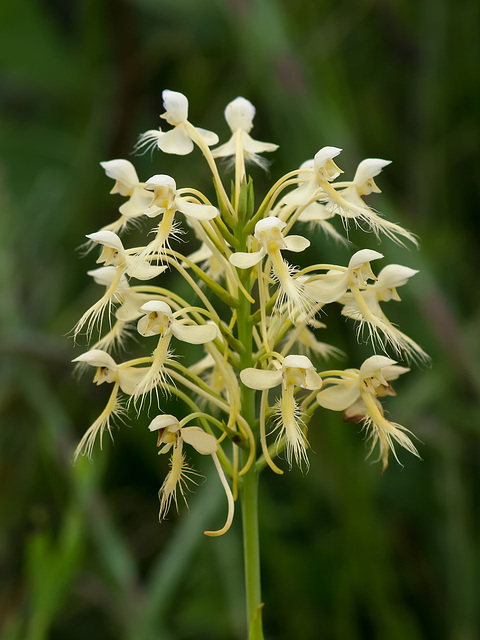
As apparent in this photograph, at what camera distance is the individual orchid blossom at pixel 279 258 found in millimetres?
811

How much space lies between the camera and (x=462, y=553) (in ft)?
6.07

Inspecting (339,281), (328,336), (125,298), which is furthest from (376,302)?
(328,336)

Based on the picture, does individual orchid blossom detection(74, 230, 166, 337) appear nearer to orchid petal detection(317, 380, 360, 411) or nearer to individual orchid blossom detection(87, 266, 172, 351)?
individual orchid blossom detection(87, 266, 172, 351)

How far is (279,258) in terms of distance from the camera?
0.85 meters

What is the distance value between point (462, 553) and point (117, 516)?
99cm

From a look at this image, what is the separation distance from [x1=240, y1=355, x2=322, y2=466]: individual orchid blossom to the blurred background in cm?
60

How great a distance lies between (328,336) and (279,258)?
1215 millimetres

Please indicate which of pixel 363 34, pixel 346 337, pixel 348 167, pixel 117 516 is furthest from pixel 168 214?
pixel 363 34

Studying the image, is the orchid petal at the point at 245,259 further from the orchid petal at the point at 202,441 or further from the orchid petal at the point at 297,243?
the orchid petal at the point at 202,441

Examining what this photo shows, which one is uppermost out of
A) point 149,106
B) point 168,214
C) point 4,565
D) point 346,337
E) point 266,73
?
point 149,106

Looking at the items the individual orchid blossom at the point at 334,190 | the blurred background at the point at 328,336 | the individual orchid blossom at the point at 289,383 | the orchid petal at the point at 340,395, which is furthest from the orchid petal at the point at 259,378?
the blurred background at the point at 328,336

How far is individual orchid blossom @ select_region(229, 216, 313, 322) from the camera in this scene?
81cm

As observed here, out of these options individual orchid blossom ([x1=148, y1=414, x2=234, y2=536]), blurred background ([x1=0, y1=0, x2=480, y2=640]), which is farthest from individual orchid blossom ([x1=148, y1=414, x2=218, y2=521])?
blurred background ([x1=0, y1=0, x2=480, y2=640])

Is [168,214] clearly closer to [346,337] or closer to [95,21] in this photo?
[346,337]
